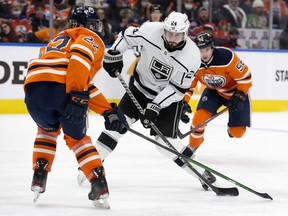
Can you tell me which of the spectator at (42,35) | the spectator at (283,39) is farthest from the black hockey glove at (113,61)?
the spectator at (283,39)

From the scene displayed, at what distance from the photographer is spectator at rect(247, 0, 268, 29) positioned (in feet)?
30.3

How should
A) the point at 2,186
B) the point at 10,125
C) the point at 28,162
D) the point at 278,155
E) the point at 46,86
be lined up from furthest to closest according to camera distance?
1. the point at 10,125
2. the point at 278,155
3. the point at 28,162
4. the point at 2,186
5. the point at 46,86

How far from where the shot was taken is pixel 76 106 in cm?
324

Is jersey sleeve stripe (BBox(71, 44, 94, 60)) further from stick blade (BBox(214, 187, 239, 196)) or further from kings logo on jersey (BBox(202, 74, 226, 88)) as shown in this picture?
kings logo on jersey (BBox(202, 74, 226, 88))

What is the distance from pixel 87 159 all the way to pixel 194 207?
1.93ft

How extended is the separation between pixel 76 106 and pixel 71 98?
4 centimetres

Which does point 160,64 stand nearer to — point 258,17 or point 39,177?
point 39,177

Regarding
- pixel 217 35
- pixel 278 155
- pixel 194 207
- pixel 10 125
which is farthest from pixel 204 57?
pixel 217 35

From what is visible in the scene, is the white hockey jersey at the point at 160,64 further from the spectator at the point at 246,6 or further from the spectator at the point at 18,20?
the spectator at the point at 246,6

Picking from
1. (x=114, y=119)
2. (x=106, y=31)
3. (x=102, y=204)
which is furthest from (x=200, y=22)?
(x=102, y=204)

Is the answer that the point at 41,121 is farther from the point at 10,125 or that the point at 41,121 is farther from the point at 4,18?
the point at 4,18

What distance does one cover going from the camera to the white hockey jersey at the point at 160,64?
13.4 feet

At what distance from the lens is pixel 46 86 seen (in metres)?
3.36

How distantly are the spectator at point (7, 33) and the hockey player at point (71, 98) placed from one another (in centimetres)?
459
